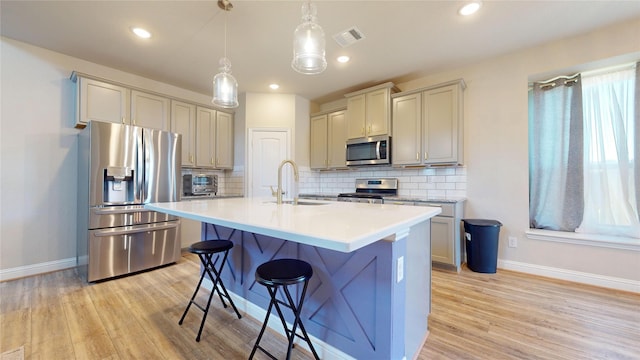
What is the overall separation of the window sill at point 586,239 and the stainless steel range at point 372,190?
67.6 inches

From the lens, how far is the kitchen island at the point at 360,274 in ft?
3.60

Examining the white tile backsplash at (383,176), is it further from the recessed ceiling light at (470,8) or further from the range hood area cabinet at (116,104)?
the recessed ceiling light at (470,8)

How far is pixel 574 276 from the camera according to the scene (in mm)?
2674

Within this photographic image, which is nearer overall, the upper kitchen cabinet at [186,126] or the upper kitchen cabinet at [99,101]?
the upper kitchen cabinet at [99,101]

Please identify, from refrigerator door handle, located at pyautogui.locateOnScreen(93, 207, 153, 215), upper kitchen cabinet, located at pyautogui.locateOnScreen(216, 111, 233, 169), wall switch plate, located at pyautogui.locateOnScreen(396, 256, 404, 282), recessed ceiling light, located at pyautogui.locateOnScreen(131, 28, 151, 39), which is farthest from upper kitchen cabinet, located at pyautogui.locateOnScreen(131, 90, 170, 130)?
wall switch plate, located at pyautogui.locateOnScreen(396, 256, 404, 282)

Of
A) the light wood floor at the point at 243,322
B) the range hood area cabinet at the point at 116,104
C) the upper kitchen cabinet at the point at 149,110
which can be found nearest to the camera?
the light wood floor at the point at 243,322

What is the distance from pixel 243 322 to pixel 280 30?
108 inches

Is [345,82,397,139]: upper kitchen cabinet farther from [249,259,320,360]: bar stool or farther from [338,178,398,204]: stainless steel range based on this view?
[249,259,320,360]: bar stool

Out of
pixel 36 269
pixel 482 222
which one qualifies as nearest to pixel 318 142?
pixel 482 222

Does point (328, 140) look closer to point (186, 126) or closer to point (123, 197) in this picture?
point (186, 126)

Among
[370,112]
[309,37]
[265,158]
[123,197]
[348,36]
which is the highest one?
[348,36]

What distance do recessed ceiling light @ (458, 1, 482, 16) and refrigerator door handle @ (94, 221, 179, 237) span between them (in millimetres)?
3953

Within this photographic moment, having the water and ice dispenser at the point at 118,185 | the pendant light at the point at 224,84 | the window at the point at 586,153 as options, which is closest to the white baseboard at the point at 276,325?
the water and ice dispenser at the point at 118,185

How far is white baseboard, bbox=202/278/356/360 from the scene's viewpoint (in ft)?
4.84
